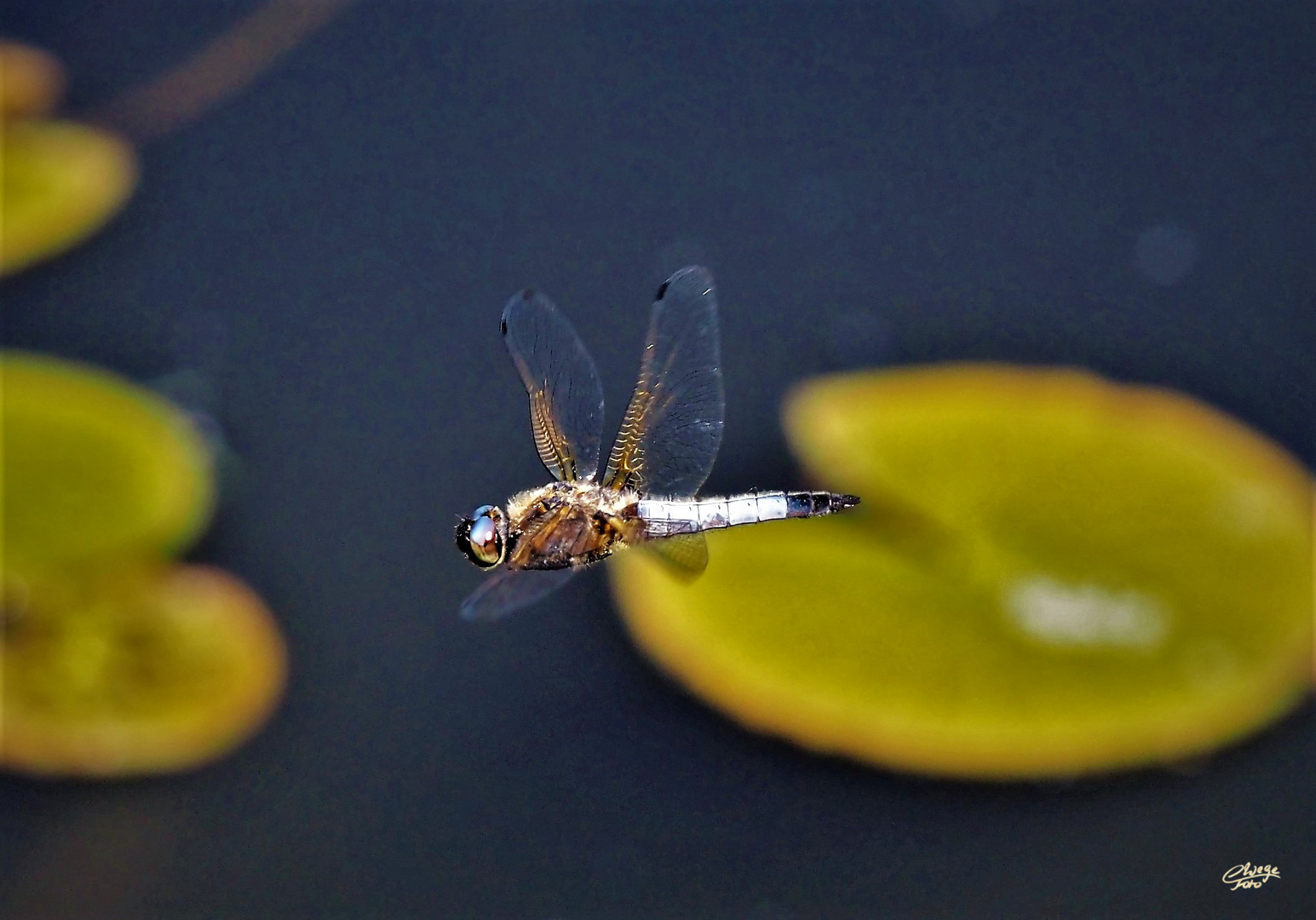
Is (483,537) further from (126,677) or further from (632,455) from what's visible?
(126,677)

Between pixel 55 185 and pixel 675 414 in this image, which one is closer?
pixel 675 414

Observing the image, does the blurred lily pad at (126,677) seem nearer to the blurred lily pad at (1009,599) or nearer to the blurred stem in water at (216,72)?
the blurred lily pad at (1009,599)

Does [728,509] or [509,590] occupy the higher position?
[728,509]

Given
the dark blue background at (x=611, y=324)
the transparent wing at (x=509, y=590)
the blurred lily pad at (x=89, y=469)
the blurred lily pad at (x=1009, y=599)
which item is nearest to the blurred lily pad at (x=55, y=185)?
the dark blue background at (x=611, y=324)

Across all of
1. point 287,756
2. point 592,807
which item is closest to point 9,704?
point 287,756

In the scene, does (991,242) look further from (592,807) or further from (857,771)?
(592,807)

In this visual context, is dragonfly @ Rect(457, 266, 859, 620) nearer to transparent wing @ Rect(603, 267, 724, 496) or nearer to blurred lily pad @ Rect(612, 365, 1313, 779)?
transparent wing @ Rect(603, 267, 724, 496)
